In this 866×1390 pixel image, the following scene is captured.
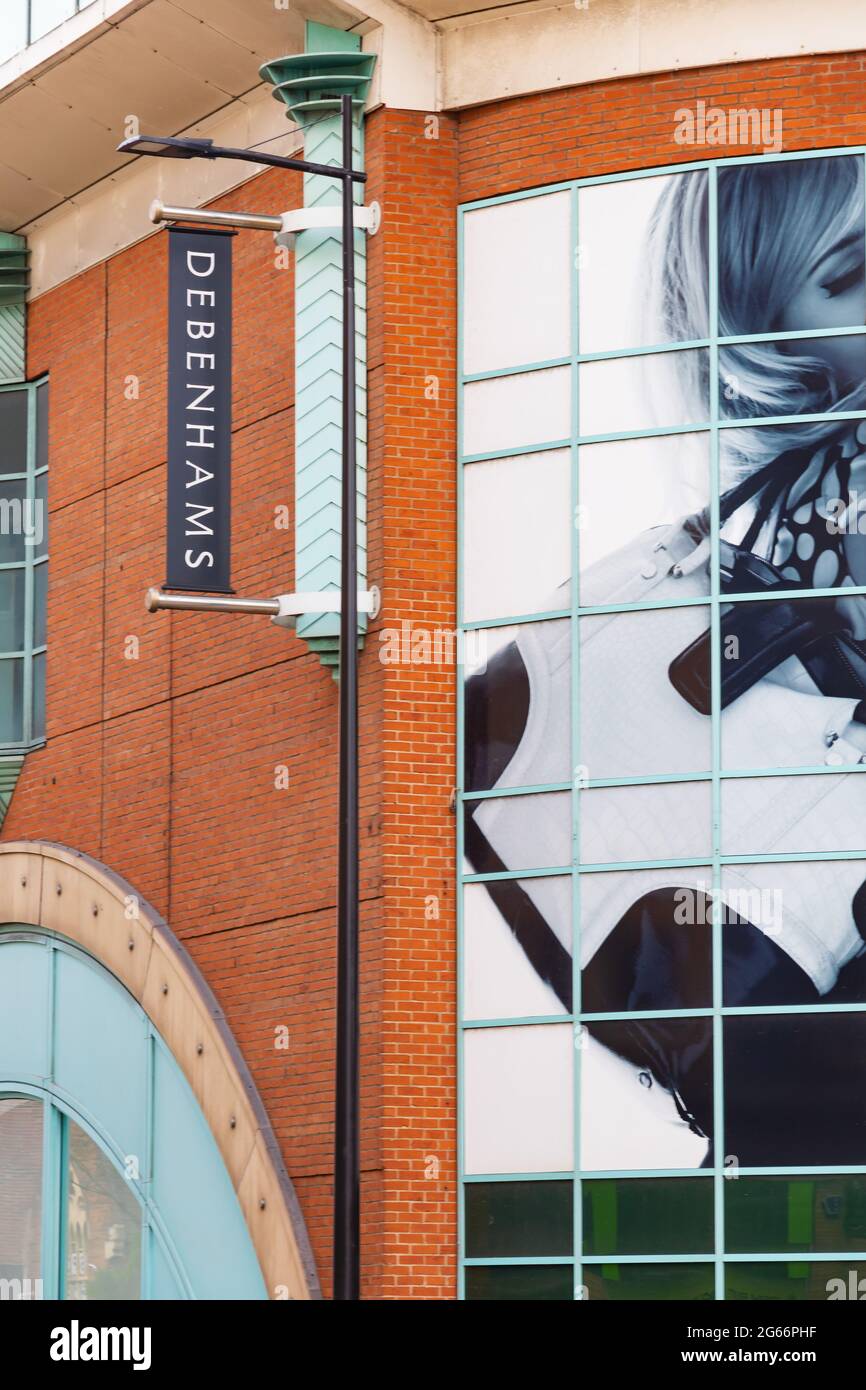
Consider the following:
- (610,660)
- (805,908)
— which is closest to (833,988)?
(805,908)

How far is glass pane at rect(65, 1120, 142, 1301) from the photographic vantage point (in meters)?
24.4

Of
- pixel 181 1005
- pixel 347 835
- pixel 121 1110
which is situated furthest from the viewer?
pixel 121 1110

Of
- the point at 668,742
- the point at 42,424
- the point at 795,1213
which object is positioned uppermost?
the point at 42,424

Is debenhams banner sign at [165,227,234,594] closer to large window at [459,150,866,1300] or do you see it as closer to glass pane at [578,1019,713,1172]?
large window at [459,150,866,1300]

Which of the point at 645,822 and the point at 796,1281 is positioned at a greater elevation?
the point at 645,822

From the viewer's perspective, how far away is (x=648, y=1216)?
1997cm

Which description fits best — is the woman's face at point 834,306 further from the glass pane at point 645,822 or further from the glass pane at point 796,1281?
the glass pane at point 796,1281

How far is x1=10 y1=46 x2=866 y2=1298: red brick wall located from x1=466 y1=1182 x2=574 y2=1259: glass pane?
282 millimetres

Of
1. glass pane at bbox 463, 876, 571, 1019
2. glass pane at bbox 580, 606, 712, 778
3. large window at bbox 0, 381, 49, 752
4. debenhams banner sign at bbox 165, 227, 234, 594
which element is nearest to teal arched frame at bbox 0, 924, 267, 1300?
large window at bbox 0, 381, 49, 752

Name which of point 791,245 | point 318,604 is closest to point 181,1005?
point 318,604

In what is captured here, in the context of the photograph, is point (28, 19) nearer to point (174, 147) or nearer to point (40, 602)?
point (40, 602)

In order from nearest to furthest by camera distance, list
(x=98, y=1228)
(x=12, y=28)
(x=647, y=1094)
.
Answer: (x=647, y=1094) < (x=98, y=1228) < (x=12, y=28)

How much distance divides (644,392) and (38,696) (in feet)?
31.1

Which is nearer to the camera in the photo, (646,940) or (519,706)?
(646,940)
